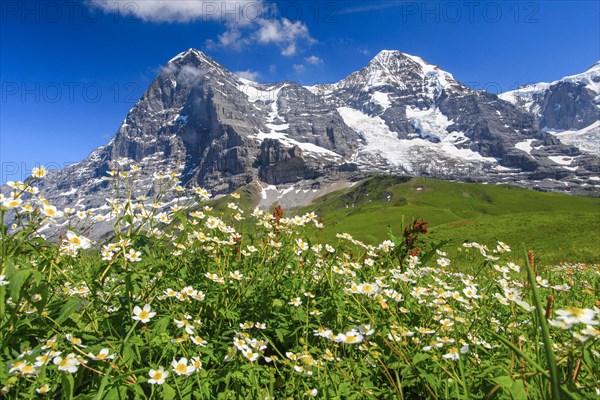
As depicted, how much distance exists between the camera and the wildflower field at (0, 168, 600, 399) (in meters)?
2.70

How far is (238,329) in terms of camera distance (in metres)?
3.89

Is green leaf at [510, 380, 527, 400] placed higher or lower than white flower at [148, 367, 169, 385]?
lower

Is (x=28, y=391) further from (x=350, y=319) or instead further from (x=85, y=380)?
(x=350, y=319)

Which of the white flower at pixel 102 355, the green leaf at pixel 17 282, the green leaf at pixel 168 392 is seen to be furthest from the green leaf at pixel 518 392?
the green leaf at pixel 17 282

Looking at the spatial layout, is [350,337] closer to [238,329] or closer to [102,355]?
[238,329]

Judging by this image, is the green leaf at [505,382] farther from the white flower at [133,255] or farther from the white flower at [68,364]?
the white flower at [133,255]

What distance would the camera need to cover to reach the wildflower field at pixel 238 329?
2701mm

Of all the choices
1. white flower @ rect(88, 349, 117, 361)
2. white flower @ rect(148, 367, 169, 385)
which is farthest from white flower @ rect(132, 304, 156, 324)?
white flower @ rect(148, 367, 169, 385)

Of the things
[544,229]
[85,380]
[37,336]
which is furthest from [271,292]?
[544,229]

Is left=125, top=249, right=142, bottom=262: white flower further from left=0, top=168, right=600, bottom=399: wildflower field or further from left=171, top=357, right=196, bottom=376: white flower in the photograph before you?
left=171, top=357, right=196, bottom=376: white flower

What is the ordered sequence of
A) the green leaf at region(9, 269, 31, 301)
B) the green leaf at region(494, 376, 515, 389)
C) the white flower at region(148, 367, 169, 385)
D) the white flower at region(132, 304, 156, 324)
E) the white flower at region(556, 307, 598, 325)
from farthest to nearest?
1. the white flower at region(132, 304, 156, 324)
2. the white flower at region(148, 367, 169, 385)
3. the green leaf at region(9, 269, 31, 301)
4. the green leaf at region(494, 376, 515, 389)
5. the white flower at region(556, 307, 598, 325)

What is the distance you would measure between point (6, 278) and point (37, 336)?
103 centimetres

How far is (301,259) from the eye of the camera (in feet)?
20.0

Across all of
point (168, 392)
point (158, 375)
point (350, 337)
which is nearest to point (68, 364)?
point (158, 375)
